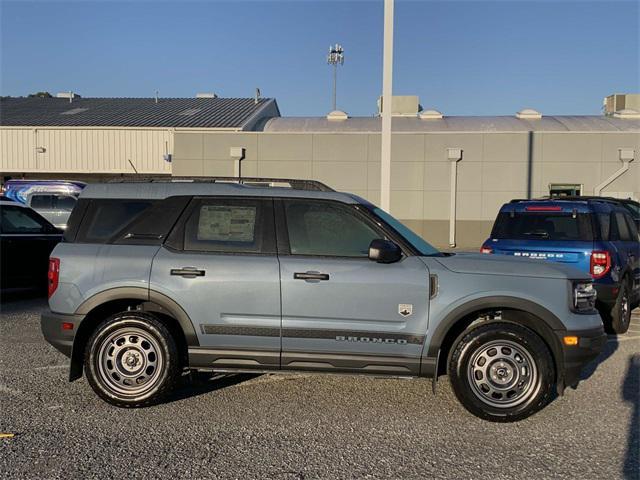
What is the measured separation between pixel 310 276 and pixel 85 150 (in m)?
23.9

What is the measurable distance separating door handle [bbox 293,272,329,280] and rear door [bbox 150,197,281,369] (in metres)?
A: 0.17

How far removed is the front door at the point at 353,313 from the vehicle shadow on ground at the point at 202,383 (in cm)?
100

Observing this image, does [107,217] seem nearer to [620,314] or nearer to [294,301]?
[294,301]

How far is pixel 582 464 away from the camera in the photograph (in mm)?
3729

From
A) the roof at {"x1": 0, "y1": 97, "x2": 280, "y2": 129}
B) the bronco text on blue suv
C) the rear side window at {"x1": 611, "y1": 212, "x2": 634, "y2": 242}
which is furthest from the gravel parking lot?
the roof at {"x1": 0, "y1": 97, "x2": 280, "y2": 129}

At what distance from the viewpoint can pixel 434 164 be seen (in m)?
20.9

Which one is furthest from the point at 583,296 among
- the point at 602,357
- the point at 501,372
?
the point at 602,357

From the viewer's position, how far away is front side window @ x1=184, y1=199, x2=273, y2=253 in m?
4.75

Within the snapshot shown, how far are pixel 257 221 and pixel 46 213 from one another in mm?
13190

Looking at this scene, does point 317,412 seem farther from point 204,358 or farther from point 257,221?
point 257,221

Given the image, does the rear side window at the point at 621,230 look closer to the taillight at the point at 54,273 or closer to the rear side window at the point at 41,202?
the taillight at the point at 54,273

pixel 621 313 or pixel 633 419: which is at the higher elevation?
pixel 621 313

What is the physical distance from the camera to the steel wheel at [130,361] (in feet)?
15.4

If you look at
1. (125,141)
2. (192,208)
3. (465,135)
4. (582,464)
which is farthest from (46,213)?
(582,464)
